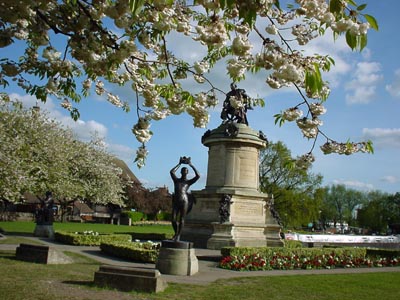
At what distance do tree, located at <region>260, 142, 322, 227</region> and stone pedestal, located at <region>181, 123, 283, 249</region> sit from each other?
85.3 feet

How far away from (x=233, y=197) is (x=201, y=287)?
1092cm

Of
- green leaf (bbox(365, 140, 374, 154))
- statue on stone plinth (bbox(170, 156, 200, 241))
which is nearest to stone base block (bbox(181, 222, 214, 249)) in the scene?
statue on stone plinth (bbox(170, 156, 200, 241))

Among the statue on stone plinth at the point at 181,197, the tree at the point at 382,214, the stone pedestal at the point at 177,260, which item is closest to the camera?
the stone pedestal at the point at 177,260

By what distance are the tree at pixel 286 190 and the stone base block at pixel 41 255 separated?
36.1 m

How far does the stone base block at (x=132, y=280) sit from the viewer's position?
9.52m

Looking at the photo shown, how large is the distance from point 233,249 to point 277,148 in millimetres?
35501

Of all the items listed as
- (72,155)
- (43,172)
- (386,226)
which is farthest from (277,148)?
(386,226)

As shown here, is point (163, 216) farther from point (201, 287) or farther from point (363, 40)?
point (363, 40)

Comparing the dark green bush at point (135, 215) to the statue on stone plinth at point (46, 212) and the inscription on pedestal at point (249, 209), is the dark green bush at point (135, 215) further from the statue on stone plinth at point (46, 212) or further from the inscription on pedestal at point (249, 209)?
the inscription on pedestal at point (249, 209)

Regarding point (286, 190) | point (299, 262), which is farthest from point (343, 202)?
point (299, 262)

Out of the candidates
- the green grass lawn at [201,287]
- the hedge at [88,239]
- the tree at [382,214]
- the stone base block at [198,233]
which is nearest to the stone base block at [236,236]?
the stone base block at [198,233]

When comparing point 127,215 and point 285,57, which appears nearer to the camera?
point 285,57

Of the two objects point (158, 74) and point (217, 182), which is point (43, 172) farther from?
point (158, 74)

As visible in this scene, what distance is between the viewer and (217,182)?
22.6 meters
